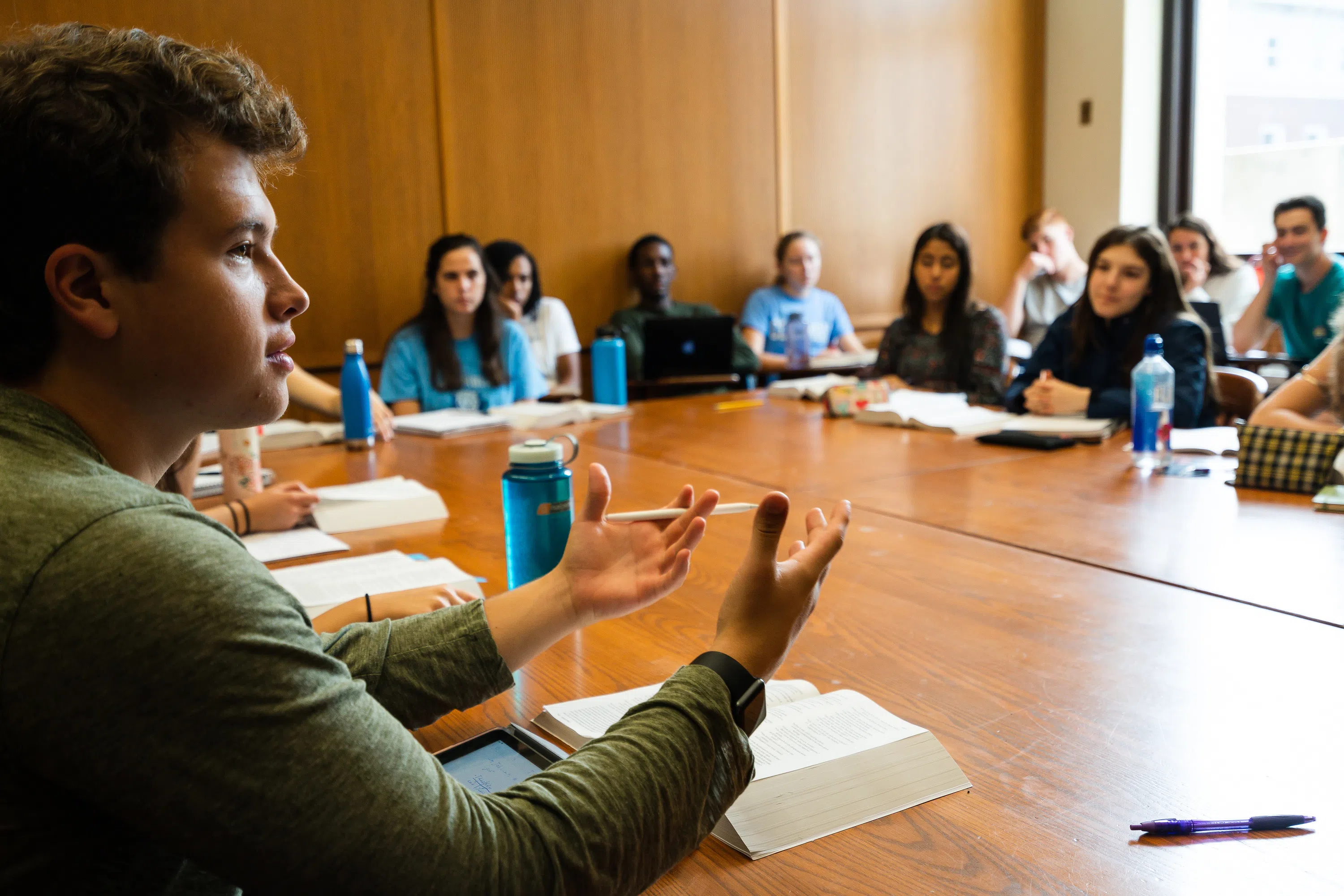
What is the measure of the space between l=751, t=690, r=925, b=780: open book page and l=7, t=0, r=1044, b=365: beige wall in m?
Result: 4.00

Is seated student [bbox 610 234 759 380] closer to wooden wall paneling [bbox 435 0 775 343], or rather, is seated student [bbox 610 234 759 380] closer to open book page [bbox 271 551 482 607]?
wooden wall paneling [bbox 435 0 775 343]

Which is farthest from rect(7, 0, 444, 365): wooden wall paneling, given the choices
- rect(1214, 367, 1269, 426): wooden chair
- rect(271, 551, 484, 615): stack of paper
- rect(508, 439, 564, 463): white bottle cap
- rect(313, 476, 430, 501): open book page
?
rect(508, 439, 564, 463): white bottle cap

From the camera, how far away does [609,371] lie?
3.41 m

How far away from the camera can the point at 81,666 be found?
512 millimetres

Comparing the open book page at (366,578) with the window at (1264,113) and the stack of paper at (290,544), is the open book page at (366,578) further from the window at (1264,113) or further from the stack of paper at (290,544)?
the window at (1264,113)

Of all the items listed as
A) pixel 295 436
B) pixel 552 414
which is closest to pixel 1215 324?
pixel 552 414

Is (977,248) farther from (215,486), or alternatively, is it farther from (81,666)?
(81,666)

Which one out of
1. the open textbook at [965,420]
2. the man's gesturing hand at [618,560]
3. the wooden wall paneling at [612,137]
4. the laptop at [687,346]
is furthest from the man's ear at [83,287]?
the wooden wall paneling at [612,137]

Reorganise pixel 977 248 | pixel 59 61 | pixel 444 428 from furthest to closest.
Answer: pixel 977 248, pixel 444 428, pixel 59 61

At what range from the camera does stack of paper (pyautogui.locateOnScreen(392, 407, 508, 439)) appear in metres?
2.93

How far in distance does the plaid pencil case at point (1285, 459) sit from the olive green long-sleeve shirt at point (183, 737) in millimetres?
1752

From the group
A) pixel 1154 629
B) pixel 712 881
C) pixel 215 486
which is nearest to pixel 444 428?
pixel 215 486

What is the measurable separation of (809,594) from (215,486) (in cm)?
169

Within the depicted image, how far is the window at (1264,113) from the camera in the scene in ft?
16.3
